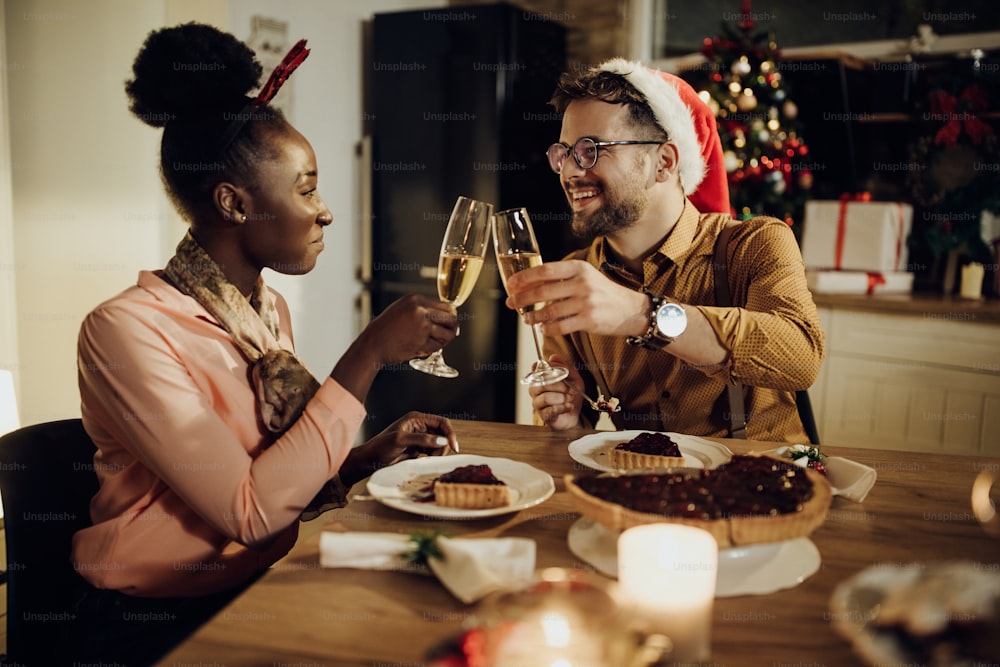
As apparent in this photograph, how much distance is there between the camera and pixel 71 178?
3.17m

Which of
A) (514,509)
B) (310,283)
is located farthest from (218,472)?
(310,283)

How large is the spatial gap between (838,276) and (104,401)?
3.12 meters

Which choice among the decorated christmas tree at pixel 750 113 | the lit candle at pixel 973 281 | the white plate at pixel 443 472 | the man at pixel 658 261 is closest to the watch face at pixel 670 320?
the man at pixel 658 261

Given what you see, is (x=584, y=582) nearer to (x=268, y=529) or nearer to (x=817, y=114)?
(x=268, y=529)

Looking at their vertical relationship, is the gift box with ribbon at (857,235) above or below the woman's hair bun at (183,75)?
below

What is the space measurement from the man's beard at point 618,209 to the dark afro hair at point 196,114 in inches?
35.9

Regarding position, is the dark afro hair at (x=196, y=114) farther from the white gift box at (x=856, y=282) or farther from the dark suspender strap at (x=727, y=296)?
the white gift box at (x=856, y=282)

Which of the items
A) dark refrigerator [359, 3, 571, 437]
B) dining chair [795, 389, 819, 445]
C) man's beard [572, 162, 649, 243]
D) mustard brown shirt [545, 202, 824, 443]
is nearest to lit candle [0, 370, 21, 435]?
mustard brown shirt [545, 202, 824, 443]

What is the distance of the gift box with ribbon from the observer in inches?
142

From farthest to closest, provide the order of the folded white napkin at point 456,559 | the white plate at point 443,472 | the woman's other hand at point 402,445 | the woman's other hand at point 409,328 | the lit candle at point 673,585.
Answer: the woman's other hand at point 402,445, the woman's other hand at point 409,328, the white plate at point 443,472, the folded white napkin at point 456,559, the lit candle at point 673,585

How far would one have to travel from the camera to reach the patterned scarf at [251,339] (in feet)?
4.33

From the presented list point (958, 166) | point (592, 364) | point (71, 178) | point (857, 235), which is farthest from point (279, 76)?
point (958, 166)

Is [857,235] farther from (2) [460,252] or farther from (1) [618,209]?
(2) [460,252]

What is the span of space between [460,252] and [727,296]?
0.83 m
